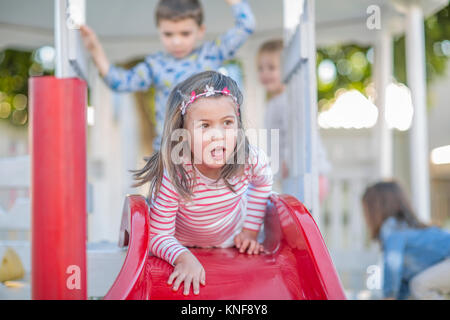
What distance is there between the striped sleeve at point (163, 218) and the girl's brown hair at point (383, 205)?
1847mm

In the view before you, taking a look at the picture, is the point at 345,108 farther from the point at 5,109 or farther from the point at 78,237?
the point at 78,237

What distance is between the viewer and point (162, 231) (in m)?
1.57

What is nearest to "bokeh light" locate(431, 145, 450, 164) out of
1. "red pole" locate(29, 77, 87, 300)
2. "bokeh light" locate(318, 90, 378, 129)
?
"bokeh light" locate(318, 90, 378, 129)

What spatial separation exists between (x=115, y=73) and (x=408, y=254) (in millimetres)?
1872

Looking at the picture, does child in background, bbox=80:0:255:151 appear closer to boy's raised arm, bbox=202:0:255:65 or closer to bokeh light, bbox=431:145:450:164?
boy's raised arm, bbox=202:0:255:65

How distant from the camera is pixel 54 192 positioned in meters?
1.04

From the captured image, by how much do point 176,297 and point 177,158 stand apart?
0.45 meters

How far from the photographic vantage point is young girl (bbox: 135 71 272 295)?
151 centimetres

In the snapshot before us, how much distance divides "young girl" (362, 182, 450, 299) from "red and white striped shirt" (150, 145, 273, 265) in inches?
51.7

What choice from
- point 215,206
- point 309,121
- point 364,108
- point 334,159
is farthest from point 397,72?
point 215,206

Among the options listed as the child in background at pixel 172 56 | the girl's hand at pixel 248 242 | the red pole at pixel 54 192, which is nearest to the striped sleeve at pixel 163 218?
the girl's hand at pixel 248 242

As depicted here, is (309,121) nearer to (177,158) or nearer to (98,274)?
(177,158)

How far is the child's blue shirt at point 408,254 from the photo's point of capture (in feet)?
8.77

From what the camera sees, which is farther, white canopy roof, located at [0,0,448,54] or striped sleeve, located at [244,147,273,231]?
white canopy roof, located at [0,0,448,54]
